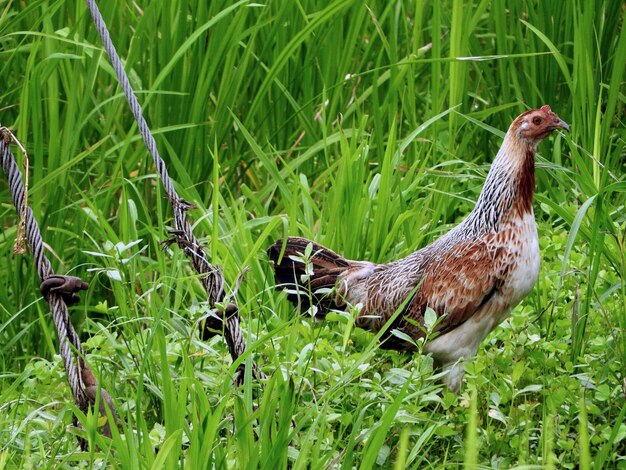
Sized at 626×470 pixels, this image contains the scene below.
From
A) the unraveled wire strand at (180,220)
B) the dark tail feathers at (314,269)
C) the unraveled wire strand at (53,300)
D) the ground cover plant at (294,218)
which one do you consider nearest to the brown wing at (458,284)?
the ground cover plant at (294,218)

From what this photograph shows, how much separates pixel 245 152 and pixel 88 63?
0.84m

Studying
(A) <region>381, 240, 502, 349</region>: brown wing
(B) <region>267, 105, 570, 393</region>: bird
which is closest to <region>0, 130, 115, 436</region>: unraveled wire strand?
(B) <region>267, 105, 570, 393</region>: bird

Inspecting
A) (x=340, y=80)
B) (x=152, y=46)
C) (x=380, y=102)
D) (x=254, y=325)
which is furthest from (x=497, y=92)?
(x=254, y=325)

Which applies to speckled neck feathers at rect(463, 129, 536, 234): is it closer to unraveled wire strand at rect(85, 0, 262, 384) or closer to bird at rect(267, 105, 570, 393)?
bird at rect(267, 105, 570, 393)

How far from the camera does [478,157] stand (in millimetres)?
4918

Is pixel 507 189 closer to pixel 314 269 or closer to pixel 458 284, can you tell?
pixel 458 284

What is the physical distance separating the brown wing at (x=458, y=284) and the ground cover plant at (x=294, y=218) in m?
0.16

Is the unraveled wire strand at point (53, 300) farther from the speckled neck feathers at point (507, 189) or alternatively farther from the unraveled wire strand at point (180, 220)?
the speckled neck feathers at point (507, 189)

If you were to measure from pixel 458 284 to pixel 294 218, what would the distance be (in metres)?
0.73

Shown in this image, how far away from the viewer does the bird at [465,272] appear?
357 cm

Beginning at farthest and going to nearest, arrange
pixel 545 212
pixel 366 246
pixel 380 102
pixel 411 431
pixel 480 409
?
pixel 380 102
pixel 545 212
pixel 366 246
pixel 480 409
pixel 411 431

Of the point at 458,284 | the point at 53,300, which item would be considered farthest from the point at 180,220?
the point at 458,284

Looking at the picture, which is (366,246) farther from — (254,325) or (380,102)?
(380,102)

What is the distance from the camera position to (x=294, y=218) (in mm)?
4074
